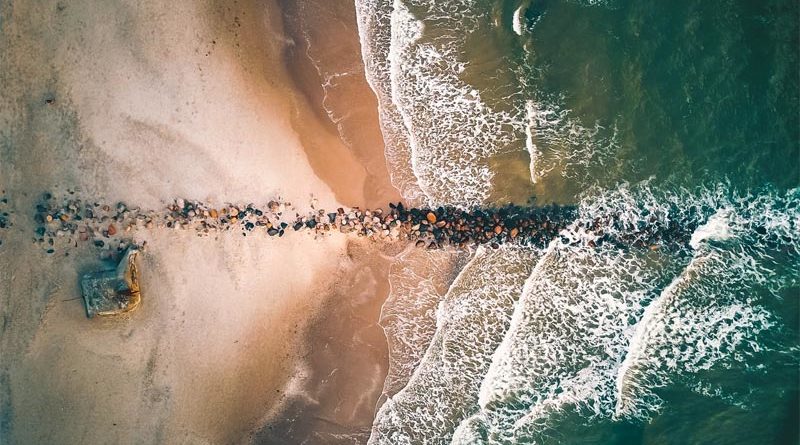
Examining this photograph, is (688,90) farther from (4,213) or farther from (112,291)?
(4,213)

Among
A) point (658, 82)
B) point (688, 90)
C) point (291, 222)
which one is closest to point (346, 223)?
point (291, 222)

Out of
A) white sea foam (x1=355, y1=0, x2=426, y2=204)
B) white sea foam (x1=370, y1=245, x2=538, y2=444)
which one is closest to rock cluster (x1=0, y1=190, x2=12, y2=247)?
white sea foam (x1=355, y1=0, x2=426, y2=204)

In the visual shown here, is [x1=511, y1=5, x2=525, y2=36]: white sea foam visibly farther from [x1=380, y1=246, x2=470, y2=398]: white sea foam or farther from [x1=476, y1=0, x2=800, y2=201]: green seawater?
[x1=380, y1=246, x2=470, y2=398]: white sea foam

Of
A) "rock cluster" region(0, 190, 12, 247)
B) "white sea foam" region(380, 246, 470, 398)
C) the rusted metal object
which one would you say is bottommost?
the rusted metal object

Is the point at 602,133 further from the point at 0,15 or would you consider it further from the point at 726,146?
the point at 0,15

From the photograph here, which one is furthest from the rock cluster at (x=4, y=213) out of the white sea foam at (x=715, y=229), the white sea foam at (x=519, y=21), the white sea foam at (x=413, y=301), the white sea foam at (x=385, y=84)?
the white sea foam at (x=715, y=229)

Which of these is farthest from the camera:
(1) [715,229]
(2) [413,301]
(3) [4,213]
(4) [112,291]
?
(2) [413,301]

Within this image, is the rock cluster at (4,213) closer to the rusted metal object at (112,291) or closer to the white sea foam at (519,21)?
the rusted metal object at (112,291)

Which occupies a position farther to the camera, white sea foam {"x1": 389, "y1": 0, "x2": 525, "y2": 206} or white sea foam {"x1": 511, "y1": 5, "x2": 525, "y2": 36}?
white sea foam {"x1": 389, "y1": 0, "x2": 525, "y2": 206}
